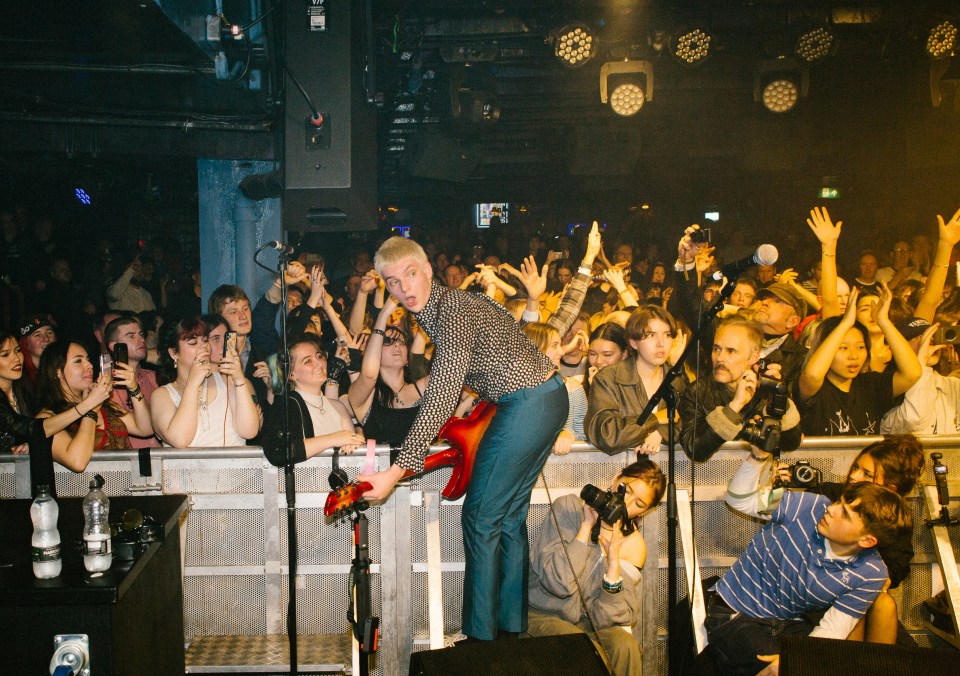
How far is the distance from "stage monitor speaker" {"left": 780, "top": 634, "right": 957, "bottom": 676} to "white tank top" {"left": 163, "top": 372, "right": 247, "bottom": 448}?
2276 mm

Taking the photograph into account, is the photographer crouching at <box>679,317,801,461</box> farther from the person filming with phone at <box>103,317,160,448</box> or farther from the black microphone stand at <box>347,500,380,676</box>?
the person filming with phone at <box>103,317,160,448</box>

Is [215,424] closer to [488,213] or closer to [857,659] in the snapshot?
[857,659]

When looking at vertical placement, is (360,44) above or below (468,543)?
above

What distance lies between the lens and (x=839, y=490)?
3.05 metres

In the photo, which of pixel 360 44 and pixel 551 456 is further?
pixel 360 44

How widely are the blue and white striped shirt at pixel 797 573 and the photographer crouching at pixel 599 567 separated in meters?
0.38

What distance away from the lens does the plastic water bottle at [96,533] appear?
78.4 inches

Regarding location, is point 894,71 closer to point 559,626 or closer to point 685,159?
point 685,159

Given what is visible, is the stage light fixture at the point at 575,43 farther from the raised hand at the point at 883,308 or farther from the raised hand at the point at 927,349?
the raised hand at the point at 927,349

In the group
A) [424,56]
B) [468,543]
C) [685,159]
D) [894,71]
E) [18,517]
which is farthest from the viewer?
[685,159]

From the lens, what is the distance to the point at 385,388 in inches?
147

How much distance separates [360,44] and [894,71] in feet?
15.9

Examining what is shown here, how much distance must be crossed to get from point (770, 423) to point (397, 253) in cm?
151

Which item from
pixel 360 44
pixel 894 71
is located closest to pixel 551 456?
pixel 360 44
